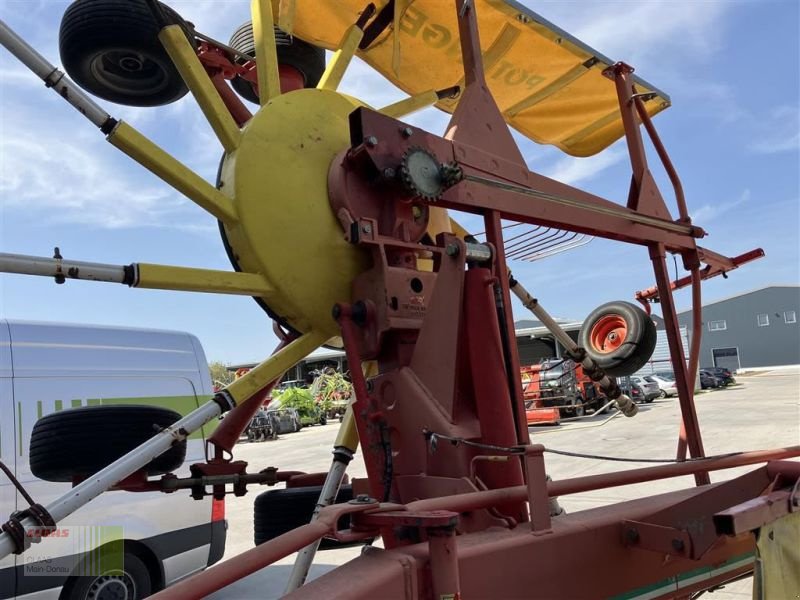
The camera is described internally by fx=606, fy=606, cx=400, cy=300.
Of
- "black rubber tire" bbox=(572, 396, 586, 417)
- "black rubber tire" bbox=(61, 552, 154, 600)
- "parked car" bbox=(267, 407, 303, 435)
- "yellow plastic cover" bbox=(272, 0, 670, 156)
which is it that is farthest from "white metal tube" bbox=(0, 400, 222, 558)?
"parked car" bbox=(267, 407, 303, 435)

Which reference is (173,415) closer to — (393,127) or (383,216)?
(383,216)

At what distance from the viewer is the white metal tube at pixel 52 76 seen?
213cm

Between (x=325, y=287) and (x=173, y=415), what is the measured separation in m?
0.96

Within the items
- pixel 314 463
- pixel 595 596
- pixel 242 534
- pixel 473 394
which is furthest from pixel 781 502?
pixel 314 463

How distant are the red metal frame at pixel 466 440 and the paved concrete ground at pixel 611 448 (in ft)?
11.5

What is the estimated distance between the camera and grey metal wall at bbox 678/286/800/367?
5225 cm

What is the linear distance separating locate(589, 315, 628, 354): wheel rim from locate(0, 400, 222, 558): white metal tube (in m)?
3.02

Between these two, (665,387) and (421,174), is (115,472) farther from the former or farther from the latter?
(665,387)

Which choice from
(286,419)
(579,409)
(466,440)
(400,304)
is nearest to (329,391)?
(286,419)

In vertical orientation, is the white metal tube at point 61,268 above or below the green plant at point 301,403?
above

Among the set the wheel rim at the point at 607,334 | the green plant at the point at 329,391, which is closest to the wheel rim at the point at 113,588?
the wheel rim at the point at 607,334

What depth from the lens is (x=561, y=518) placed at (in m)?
2.23

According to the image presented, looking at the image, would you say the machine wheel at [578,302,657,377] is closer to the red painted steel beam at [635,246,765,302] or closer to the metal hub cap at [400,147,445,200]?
the red painted steel beam at [635,246,765,302]

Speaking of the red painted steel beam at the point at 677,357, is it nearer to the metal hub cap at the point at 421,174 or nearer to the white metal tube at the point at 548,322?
the white metal tube at the point at 548,322
